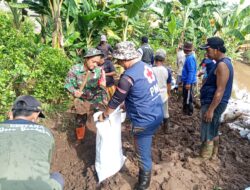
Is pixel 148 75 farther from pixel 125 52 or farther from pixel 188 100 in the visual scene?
pixel 188 100

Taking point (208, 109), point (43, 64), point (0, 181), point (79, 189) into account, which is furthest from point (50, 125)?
point (0, 181)

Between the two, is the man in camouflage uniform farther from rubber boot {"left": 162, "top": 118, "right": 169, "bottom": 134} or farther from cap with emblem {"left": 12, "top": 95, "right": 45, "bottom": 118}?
cap with emblem {"left": 12, "top": 95, "right": 45, "bottom": 118}

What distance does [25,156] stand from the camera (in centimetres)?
216

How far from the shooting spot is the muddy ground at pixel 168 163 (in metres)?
3.86

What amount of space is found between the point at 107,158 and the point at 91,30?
227 inches

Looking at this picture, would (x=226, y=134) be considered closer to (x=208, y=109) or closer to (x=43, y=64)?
(x=208, y=109)

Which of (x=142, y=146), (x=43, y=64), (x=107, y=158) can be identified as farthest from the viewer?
(x=43, y=64)

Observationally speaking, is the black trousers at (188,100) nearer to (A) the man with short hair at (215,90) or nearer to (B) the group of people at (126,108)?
(B) the group of people at (126,108)

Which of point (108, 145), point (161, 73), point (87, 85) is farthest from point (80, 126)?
point (161, 73)

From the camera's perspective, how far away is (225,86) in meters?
3.79

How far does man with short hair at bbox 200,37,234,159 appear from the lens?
374cm

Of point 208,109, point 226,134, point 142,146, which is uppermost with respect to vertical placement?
point 208,109

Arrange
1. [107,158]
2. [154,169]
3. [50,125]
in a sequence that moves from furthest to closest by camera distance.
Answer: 1. [50,125]
2. [154,169]
3. [107,158]

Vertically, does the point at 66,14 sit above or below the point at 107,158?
above
